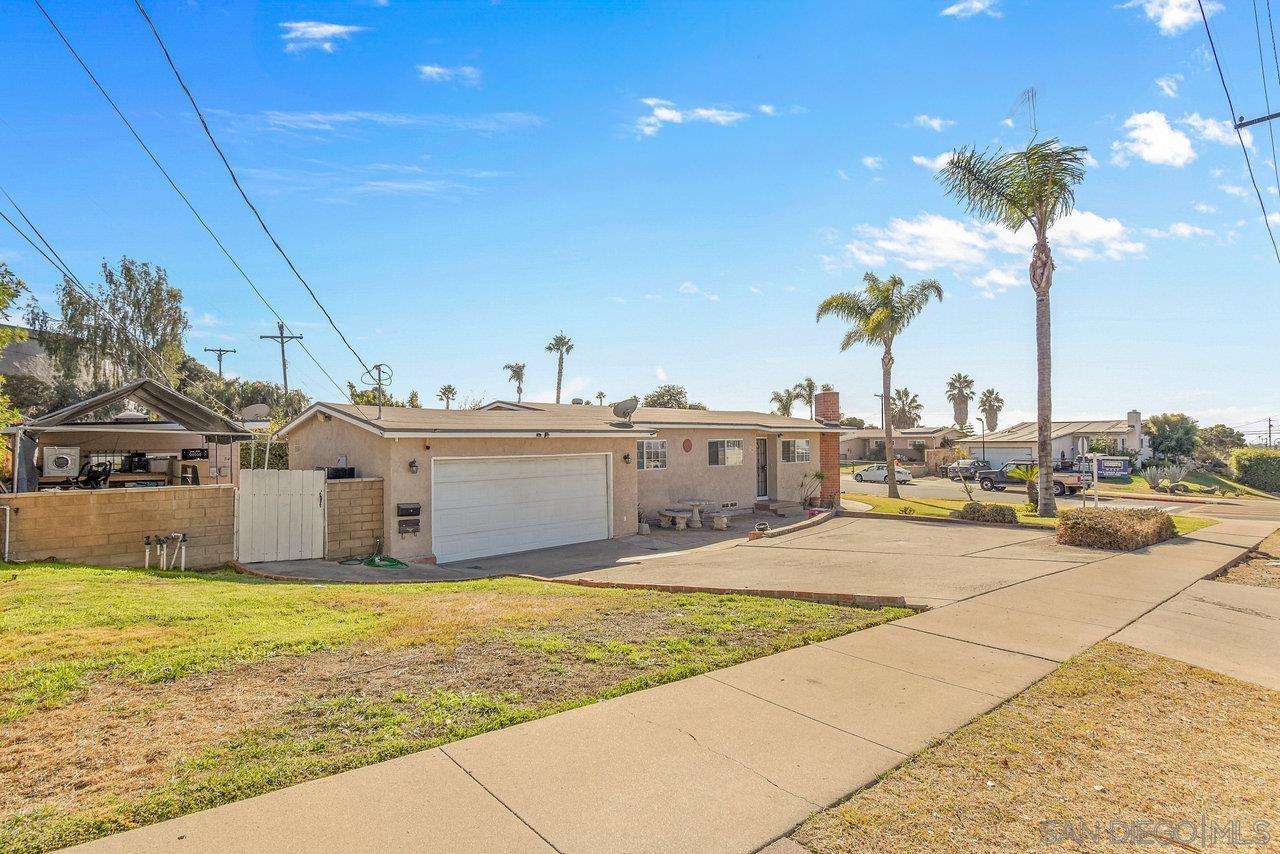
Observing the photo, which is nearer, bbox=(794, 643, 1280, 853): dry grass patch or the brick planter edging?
bbox=(794, 643, 1280, 853): dry grass patch

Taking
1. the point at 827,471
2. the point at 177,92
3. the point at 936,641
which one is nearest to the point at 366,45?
the point at 177,92

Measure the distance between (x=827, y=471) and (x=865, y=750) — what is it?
19671mm

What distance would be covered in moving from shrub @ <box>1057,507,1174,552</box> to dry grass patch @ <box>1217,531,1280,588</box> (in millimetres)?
1463

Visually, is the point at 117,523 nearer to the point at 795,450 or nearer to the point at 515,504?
the point at 515,504

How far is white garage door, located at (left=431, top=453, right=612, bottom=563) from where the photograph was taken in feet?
41.2

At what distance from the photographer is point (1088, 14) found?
11250 mm

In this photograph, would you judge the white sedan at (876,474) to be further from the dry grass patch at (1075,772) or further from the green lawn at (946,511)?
the dry grass patch at (1075,772)

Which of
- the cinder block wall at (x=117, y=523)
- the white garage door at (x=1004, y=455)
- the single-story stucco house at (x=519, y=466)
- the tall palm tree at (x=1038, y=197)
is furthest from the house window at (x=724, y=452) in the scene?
the white garage door at (x=1004, y=455)

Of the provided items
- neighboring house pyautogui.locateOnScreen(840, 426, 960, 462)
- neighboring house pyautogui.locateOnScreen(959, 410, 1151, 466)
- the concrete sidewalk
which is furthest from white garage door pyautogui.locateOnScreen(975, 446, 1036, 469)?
the concrete sidewalk

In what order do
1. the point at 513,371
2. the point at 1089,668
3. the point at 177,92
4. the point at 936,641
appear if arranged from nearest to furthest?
the point at 1089,668 → the point at 936,641 → the point at 177,92 → the point at 513,371

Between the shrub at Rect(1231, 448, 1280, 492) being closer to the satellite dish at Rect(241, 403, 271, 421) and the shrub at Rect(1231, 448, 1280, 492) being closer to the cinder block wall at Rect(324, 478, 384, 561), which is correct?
the cinder block wall at Rect(324, 478, 384, 561)

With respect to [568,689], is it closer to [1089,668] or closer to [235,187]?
[1089,668]

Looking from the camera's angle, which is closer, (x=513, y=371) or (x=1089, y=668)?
(x=1089, y=668)

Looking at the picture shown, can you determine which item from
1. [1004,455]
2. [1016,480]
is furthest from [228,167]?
[1004,455]
